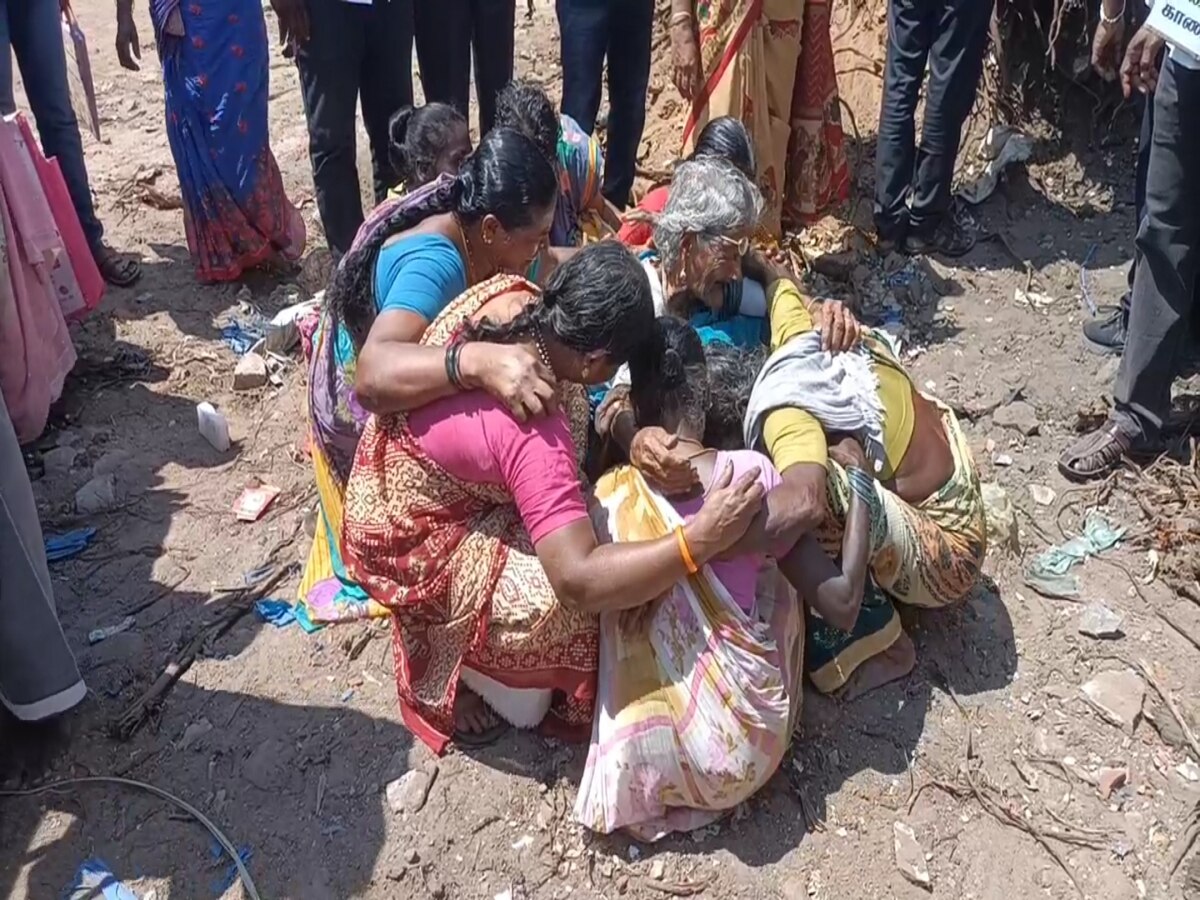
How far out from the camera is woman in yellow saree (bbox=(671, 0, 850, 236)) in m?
4.45

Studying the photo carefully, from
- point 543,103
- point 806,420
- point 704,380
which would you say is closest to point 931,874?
point 806,420

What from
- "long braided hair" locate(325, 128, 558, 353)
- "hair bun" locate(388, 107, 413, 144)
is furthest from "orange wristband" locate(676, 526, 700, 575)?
"hair bun" locate(388, 107, 413, 144)

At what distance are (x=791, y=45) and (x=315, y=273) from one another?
2.30m

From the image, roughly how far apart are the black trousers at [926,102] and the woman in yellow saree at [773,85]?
8.8 inches

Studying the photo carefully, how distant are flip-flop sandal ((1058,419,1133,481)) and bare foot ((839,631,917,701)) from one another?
113 centimetres

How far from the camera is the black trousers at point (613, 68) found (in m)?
4.43

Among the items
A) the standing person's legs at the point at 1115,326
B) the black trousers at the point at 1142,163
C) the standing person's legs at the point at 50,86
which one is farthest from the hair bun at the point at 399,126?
the standing person's legs at the point at 1115,326

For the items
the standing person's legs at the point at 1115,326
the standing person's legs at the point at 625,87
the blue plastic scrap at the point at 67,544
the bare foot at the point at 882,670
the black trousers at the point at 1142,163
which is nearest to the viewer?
the bare foot at the point at 882,670

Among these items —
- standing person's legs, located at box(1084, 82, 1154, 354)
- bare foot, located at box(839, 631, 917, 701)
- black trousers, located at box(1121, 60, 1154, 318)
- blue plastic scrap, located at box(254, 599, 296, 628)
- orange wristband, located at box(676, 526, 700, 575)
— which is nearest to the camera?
orange wristband, located at box(676, 526, 700, 575)

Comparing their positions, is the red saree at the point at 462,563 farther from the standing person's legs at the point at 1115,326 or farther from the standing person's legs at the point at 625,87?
the standing person's legs at the point at 1115,326

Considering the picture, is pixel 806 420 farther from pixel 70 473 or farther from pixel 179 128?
pixel 179 128

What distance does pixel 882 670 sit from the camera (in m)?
3.00

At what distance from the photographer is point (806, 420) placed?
2.71 m

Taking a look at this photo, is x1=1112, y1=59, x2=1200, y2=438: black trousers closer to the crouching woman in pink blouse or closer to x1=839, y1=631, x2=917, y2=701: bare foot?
x1=839, y1=631, x2=917, y2=701: bare foot
